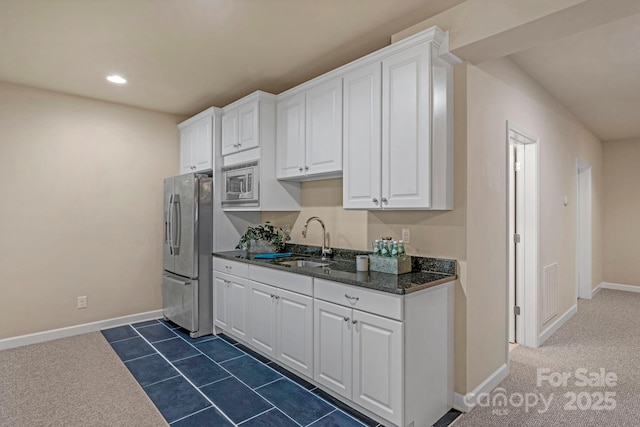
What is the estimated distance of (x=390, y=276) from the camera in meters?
2.40

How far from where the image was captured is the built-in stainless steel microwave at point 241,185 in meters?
3.55

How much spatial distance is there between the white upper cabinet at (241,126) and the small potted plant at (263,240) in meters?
0.91

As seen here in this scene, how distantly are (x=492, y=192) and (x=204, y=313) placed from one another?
3.08m

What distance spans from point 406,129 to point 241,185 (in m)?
1.95

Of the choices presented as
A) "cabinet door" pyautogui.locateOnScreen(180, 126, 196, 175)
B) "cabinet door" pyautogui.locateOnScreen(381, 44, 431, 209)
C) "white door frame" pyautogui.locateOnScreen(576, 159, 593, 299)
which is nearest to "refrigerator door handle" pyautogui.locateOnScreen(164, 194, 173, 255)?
"cabinet door" pyautogui.locateOnScreen(180, 126, 196, 175)

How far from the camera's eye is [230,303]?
358 centimetres

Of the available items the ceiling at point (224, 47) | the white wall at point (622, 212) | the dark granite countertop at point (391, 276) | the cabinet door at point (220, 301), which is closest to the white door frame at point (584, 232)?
the white wall at point (622, 212)

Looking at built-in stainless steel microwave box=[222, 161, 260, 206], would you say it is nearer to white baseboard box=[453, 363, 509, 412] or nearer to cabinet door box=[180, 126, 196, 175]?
cabinet door box=[180, 126, 196, 175]

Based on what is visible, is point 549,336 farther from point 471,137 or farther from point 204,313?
point 204,313

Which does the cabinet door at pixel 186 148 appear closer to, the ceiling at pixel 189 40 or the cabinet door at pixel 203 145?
the cabinet door at pixel 203 145

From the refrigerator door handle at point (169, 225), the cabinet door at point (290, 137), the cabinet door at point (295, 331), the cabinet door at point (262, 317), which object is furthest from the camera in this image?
the refrigerator door handle at point (169, 225)

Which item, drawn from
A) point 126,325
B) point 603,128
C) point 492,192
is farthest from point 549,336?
point 126,325

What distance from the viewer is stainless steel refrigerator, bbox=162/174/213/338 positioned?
379 centimetres

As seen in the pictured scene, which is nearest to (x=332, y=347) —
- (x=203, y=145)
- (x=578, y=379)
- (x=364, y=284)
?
(x=364, y=284)
